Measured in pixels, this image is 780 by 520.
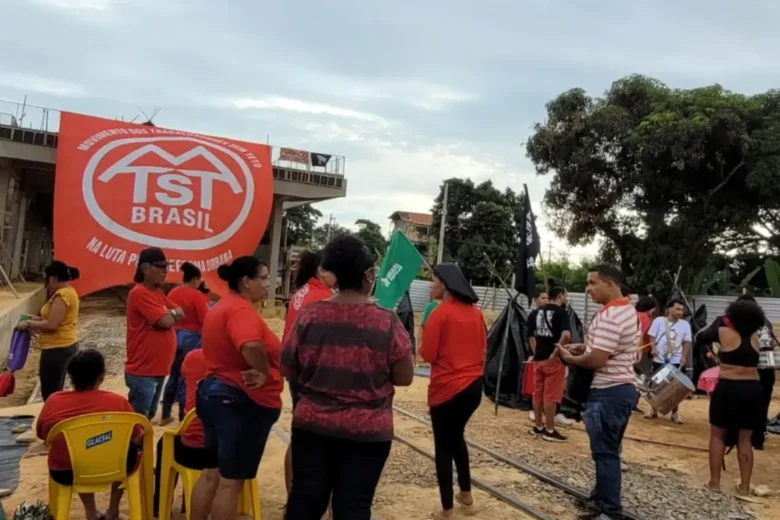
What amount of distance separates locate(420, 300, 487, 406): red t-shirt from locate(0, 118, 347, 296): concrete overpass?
667 inches

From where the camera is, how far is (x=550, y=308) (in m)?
7.22

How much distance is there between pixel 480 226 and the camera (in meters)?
33.9

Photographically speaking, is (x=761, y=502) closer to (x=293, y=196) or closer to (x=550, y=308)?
(x=550, y=308)

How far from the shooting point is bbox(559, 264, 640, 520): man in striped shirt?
4.12 meters

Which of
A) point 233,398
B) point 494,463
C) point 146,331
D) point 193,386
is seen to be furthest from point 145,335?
point 494,463

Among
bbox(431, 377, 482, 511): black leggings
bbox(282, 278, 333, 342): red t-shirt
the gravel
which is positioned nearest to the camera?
bbox(282, 278, 333, 342): red t-shirt

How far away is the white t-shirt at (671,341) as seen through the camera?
8.43 meters

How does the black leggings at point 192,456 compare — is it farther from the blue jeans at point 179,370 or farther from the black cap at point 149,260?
the blue jeans at point 179,370

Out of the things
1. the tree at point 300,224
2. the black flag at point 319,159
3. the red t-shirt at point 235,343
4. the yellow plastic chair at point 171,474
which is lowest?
the yellow plastic chair at point 171,474

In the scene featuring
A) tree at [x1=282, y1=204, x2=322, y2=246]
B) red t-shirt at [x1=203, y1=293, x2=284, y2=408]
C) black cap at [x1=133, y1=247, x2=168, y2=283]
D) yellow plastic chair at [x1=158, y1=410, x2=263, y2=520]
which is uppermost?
tree at [x1=282, y1=204, x2=322, y2=246]

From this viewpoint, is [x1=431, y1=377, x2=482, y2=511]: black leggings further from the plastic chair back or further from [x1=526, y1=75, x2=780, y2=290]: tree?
[x1=526, y1=75, x2=780, y2=290]: tree

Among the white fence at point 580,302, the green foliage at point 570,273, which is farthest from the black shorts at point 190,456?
the green foliage at point 570,273

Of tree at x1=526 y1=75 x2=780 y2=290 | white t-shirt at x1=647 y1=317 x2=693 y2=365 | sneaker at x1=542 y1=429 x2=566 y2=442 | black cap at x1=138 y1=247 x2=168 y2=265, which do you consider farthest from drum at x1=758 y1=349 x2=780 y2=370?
tree at x1=526 y1=75 x2=780 y2=290

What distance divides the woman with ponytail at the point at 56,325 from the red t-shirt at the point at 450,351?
2847 millimetres
